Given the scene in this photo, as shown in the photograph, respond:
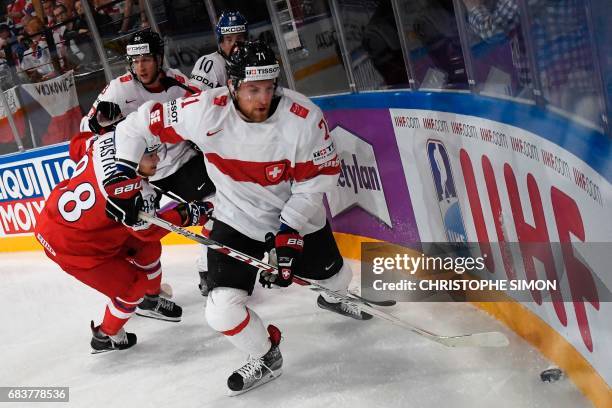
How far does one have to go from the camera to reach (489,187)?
3.03 m

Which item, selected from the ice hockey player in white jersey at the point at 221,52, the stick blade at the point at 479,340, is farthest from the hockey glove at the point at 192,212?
the stick blade at the point at 479,340

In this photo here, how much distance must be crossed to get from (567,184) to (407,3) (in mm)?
1506

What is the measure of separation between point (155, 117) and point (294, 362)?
1.15m

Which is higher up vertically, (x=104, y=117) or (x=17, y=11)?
(x=17, y=11)

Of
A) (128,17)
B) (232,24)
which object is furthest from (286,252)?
(128,17)

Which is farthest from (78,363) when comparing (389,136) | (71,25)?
(71,25)

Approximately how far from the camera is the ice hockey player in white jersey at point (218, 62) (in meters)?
4.02

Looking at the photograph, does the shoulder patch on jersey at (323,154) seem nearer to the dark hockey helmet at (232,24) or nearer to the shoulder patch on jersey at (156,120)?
the shoulder patch on jersey at (156,120)

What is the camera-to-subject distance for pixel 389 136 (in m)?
3.83

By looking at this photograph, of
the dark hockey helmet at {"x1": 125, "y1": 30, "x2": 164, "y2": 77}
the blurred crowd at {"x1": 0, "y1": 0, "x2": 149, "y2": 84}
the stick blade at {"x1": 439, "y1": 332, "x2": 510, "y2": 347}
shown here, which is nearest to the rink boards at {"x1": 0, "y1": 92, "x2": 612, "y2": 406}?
the stick blade at {"x1": 439, "y1": 332, "x2": 510, "y2": 347}

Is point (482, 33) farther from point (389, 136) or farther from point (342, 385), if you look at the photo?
point (342, 385)

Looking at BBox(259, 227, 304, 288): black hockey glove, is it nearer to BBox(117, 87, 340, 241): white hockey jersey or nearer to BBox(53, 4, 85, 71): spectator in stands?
BBox(117, 87, 340, 241): white hockey jersey

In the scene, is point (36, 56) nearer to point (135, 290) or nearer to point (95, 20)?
point (95, 20)

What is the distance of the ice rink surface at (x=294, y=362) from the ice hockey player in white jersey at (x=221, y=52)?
1.14 m
